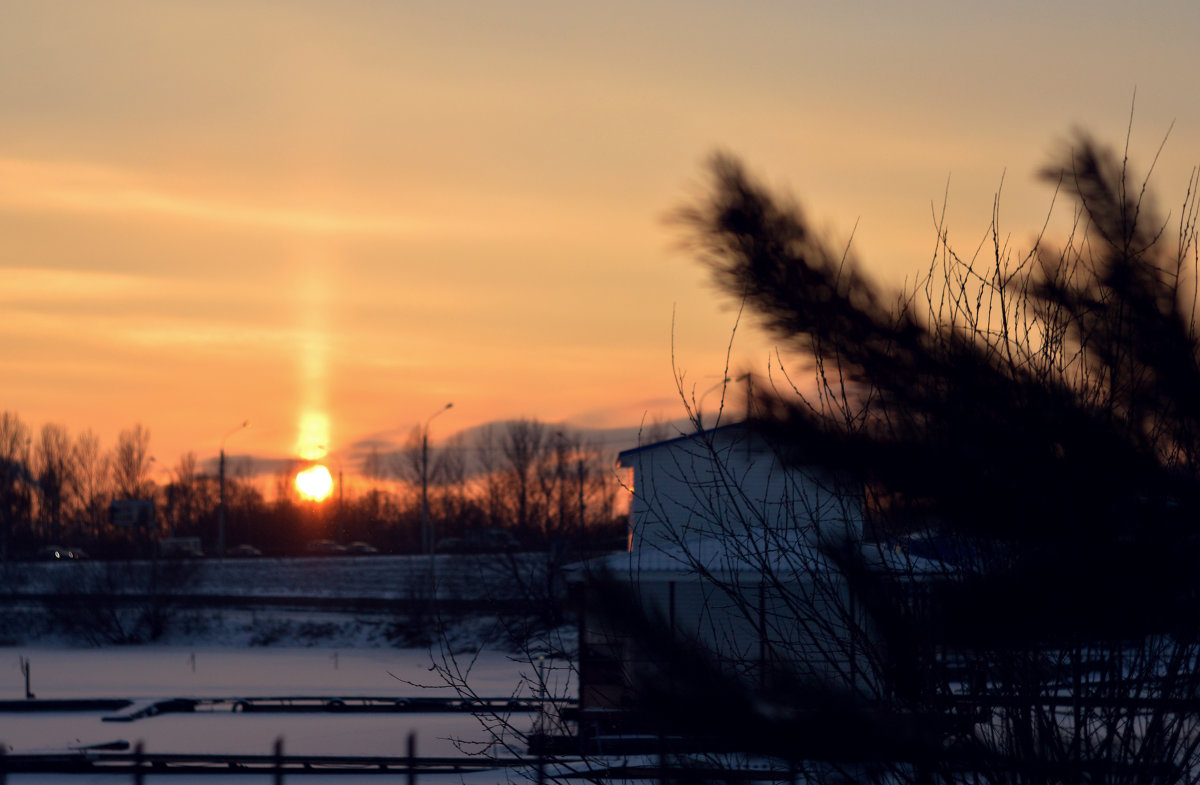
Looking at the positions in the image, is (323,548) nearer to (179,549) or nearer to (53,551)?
(53,551)

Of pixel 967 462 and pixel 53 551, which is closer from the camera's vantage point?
pixel 967 462

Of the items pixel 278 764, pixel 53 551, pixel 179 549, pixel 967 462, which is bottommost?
pixel 278 764

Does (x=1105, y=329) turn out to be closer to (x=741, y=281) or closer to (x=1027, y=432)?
(x=1027, y=432)

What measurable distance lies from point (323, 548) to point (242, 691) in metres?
50.7

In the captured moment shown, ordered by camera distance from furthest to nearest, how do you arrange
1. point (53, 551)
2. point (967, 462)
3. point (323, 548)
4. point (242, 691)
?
1. point (323, 548)
2. point (53, 551)
3. point (242, 691)
4. point (967, 462)

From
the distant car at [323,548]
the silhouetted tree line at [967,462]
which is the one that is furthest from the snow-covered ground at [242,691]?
the distant car at [323,548]

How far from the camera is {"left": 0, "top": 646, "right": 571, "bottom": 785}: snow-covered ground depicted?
21562 millimetres

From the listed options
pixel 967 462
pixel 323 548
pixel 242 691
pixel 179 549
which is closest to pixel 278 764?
pixel 967 462

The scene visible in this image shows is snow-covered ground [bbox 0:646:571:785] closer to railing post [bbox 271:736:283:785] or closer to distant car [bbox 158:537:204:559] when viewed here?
railing post [bbox 271:736:283:785]

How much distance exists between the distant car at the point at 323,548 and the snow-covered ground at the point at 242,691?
30.1 m

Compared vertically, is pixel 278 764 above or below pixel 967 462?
Answer: below


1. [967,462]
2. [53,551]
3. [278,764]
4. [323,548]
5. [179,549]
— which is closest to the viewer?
[967,462]

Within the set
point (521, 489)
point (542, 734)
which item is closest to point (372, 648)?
point (521, 489)

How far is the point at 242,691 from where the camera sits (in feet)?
103
